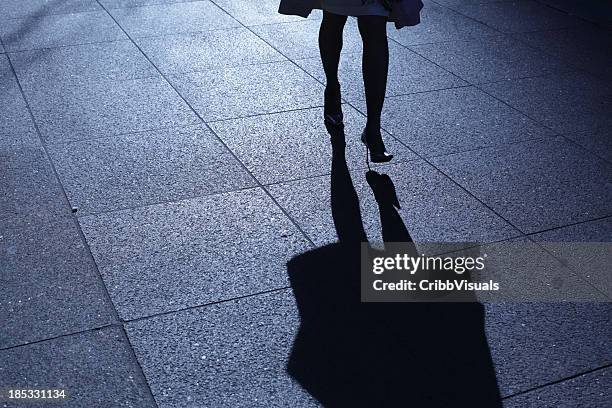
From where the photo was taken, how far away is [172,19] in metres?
8.98

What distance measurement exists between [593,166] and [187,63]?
11.5ft

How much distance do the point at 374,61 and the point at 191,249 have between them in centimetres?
166

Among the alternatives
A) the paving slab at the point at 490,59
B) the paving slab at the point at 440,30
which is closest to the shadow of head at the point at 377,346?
the paving slab at the point at 490,59

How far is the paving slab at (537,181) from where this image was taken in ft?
16.8

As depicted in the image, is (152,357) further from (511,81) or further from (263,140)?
(511,81)

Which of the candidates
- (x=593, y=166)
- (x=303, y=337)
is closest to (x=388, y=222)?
(x=303, y=337)

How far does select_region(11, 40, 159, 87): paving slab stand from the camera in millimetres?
7281

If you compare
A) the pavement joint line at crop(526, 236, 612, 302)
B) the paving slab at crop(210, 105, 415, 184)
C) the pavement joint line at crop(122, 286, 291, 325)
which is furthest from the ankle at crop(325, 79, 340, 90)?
the pavement joint line at crop(122, 286, 291, 325)

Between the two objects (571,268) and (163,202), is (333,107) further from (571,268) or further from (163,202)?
(571,268)

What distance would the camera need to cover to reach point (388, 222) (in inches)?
197

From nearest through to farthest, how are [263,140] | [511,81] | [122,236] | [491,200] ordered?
[122,236]
[491,200]
[263,140]
[511,81]

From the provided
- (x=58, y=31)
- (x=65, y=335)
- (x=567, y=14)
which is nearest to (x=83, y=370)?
(x=65, y=335)

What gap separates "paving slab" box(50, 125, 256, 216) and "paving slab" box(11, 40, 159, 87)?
1.35m

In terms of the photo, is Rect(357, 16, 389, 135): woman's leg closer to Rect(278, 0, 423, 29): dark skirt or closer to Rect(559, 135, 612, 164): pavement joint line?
Rect(278, 0, 423, 29): dark skirt
